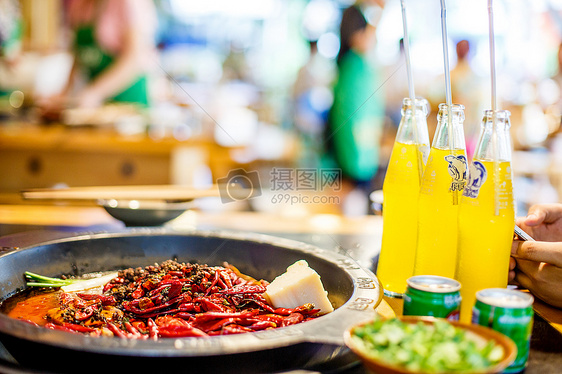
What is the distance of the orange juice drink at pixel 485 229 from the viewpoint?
1.29 meters

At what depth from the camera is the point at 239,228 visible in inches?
100

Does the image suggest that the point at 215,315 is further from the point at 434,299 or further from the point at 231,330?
the point at 434,299

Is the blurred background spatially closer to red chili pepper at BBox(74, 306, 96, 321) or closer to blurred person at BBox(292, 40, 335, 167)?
blurred person at BBox(292, 40, 335, 167)

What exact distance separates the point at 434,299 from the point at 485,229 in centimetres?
33

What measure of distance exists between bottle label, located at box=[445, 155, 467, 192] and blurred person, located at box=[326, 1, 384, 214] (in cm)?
367

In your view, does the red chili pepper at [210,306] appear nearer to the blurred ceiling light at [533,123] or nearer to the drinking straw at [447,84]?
the drinking straw at [447,84]

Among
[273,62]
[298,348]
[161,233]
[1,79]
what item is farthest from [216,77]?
[298,348]

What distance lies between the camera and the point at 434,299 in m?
1.06

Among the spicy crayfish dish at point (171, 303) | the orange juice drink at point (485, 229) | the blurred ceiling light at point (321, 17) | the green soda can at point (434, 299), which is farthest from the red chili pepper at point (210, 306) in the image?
the blurred ceiling light at point (321, 17)

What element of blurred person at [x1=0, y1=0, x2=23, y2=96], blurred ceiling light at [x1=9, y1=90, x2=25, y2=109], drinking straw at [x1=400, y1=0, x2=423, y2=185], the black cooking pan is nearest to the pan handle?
the black cooking pan

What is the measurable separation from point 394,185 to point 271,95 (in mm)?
9748

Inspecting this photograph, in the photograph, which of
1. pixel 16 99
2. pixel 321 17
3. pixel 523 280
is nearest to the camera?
pixel 523 280

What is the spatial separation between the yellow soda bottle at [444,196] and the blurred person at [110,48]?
419 cm

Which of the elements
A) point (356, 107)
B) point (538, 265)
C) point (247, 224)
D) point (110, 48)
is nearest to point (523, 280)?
point (538, 265)
